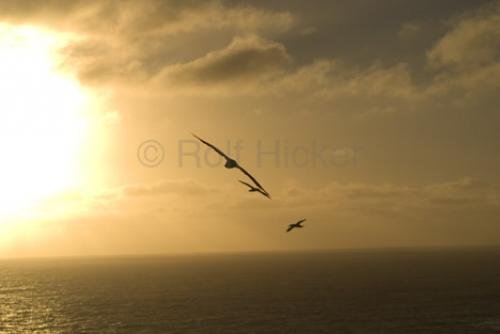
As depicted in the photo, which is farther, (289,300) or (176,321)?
(289,300)

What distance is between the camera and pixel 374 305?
17250 cm

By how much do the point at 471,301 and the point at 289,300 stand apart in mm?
59585

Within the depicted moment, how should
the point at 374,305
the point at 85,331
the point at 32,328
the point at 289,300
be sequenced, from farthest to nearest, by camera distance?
the point at 289,300, the point at 374,305, the point at 32,328, the point at 85,331

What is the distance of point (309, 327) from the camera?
445 ft

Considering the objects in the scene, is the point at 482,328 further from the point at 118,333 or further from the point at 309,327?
the point at 118,333

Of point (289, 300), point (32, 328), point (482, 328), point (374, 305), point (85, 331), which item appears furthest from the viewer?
point (289, 300)

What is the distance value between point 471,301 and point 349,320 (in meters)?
56.1

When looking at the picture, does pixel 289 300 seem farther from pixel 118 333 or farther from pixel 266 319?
pixel 118 333

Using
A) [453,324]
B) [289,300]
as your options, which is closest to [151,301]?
[289,300]

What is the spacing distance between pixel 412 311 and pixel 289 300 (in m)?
44.2

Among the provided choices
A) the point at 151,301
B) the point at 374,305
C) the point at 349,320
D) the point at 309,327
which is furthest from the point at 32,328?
the point at 374,305

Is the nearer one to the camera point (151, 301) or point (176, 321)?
point (176, 321)

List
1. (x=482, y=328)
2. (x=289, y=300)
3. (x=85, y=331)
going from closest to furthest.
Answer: (x=482, y=328)
(x=85, y=331)
(x=289, y=300)

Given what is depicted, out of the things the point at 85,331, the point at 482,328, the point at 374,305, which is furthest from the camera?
the point at 374,305
